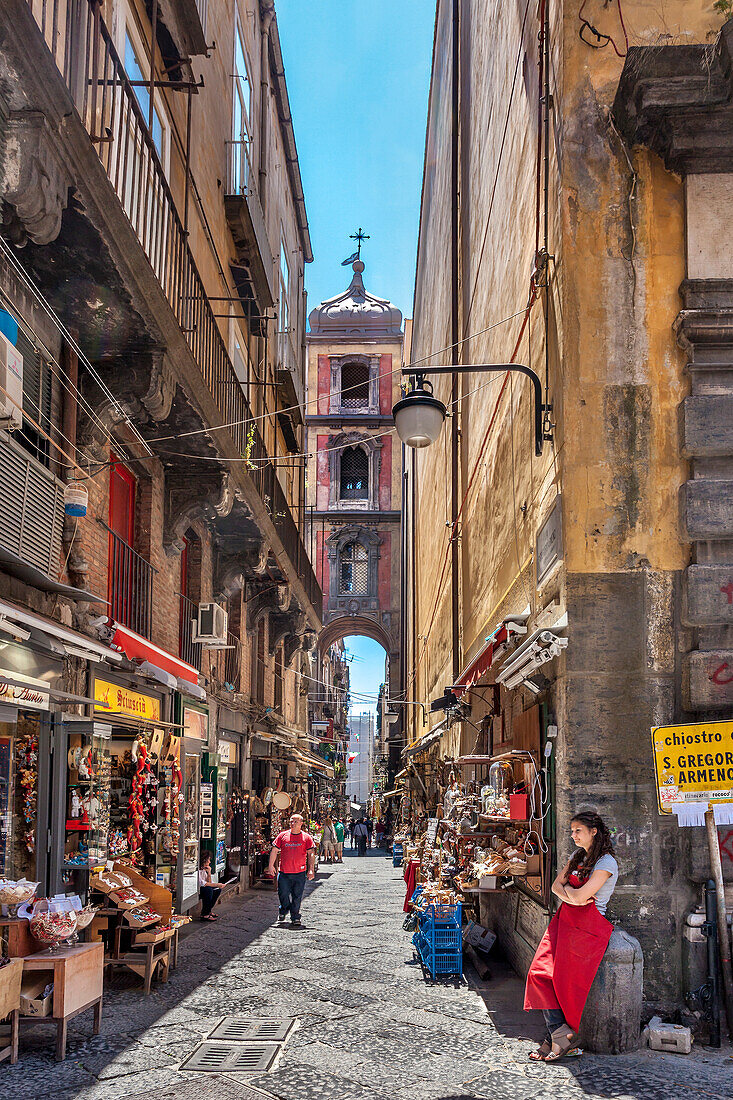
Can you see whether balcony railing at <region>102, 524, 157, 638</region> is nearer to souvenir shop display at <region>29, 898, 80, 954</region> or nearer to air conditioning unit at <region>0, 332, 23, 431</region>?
air conditioning unit at <region>0, 332, 23, 431</region>

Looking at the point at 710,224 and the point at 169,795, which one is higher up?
the point at 710,224

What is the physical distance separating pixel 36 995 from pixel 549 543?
15.0 ft

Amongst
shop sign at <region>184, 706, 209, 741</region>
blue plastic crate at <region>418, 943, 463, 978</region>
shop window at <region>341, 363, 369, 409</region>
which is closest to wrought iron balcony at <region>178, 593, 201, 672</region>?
shop sign at <region>184, 706, 209, 741</region>

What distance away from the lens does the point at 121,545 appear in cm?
1012

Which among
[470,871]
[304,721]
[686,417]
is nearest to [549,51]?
[686,417]

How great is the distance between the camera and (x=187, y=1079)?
5332 millimetres

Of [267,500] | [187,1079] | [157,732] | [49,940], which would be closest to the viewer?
[187,1079]

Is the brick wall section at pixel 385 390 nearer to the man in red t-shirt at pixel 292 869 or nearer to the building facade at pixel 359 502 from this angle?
the building facade at pixel 359 502

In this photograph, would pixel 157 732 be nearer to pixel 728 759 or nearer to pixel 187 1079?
pixel 187 1079

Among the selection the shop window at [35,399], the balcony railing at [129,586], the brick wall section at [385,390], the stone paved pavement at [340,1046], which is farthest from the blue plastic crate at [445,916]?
the brick wall section at [385,390]

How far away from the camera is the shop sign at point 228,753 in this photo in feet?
50.8

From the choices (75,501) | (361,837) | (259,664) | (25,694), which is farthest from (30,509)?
(361,837)

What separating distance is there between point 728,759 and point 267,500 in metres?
11.1

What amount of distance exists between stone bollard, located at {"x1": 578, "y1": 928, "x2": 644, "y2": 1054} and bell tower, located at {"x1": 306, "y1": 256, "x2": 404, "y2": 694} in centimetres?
3467
